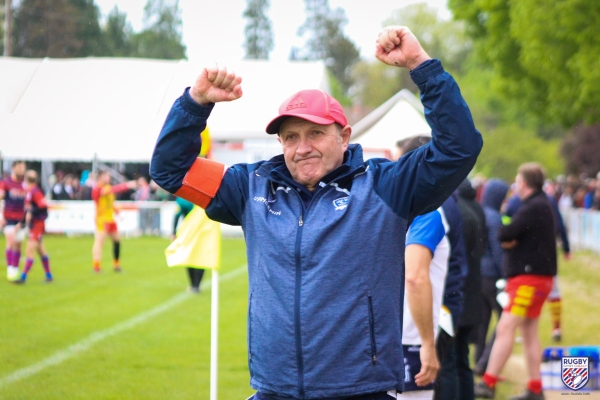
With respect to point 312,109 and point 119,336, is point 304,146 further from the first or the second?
point 119,336

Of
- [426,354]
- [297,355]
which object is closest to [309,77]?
[426,354]

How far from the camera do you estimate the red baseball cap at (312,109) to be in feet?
10.0

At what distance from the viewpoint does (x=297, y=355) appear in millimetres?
2900

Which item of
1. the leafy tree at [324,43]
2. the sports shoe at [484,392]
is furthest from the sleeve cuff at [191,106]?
the leafy tree at [324,43]

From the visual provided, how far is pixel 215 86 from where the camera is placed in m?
3.02

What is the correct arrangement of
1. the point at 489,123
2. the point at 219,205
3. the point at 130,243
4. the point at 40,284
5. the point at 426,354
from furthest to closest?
the point at 489,123 < the point at 130,243 < the point at 40,284 < the point at 426,354 < the point at 219,205

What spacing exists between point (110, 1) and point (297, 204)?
3.55 m

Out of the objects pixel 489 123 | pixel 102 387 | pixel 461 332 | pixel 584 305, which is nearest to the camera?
pixel 461 332

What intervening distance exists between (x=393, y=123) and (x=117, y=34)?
349 centimetres

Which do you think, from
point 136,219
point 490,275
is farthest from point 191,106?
point 136,219

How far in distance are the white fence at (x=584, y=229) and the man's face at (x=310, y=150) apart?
761 inches

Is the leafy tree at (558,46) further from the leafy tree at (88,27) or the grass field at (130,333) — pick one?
the leafy tree at (88,27)

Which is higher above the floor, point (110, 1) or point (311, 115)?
point (110, 1)

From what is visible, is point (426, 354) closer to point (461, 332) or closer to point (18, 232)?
point (461, 332)
